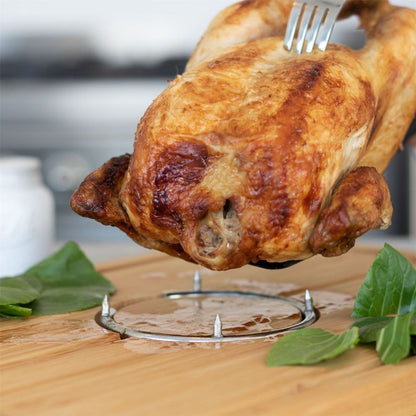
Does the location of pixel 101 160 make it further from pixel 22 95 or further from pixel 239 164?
pixel 239 164

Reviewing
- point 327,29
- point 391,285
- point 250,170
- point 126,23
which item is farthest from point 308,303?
point 126,23

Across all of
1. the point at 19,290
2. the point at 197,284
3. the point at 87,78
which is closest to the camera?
the point at 19,290

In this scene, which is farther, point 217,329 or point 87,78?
point 87,78

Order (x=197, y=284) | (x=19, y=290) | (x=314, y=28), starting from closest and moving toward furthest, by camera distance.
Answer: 1. (x=314, y=28)
2. (x=19, y=290)
3. (x=197, y=284)

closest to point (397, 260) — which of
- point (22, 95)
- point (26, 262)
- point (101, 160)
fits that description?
point (26, 262)

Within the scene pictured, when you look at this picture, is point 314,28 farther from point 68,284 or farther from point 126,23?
point 126,23

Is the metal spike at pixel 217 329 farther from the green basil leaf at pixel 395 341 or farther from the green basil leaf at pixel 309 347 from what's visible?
the green basil leaf at pixel 395 341

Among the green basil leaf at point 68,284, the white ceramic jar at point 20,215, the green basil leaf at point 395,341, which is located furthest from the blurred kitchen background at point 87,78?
the green basil leaf at point 395,341
